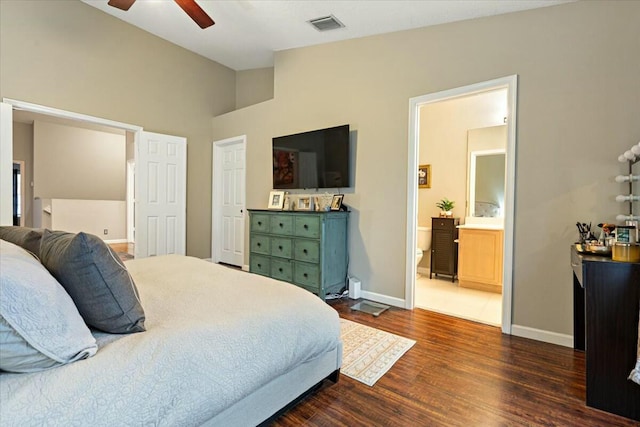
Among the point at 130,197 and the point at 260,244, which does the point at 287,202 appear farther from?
the point at 130,197

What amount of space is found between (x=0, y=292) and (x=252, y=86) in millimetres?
5143

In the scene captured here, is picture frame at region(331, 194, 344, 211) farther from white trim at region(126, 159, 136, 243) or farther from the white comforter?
white trim at region(126, 159, 136, 243)

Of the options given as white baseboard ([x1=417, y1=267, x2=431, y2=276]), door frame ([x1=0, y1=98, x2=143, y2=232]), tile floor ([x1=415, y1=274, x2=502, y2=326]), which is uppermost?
door frame ([x1=0, y1=98, x2=143, y2=232])

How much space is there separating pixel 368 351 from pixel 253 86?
15.4 ft

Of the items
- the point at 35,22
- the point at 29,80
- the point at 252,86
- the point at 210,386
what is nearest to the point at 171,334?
the point at 210,386

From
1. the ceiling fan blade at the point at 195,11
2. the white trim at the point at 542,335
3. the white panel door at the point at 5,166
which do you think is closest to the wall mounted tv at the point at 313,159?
the ceiling fan blade at the point at 195,11

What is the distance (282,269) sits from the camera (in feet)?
→ 12.0

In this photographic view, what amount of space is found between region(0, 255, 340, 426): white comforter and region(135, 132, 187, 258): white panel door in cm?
304

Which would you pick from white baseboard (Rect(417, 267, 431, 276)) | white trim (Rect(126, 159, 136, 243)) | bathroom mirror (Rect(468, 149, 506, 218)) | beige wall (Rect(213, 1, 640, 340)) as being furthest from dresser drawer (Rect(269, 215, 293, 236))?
white trim (Rect(126, 159, 136, 243))

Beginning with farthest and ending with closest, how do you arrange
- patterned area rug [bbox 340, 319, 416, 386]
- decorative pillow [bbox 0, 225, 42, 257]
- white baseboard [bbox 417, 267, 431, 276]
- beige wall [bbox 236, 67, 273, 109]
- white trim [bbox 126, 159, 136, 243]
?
1. white trim [bbox 126, 159, 136, 243]
2. beige wall [bbox 236, 67, 273, 109]
3. white baseboard [bbox 417, 267, 431, 276]
4. patterned area rug [bbox 340, 319, 416, 386]
5. decorative pillow [bbox 0, 225, 42, 257]

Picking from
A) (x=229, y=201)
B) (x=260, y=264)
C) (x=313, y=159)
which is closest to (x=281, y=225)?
(x=260, y=264)

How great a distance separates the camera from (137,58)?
4.27 meters

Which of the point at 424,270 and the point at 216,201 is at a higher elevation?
the point at 216,201

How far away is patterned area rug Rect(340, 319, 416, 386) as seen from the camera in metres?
1.99
